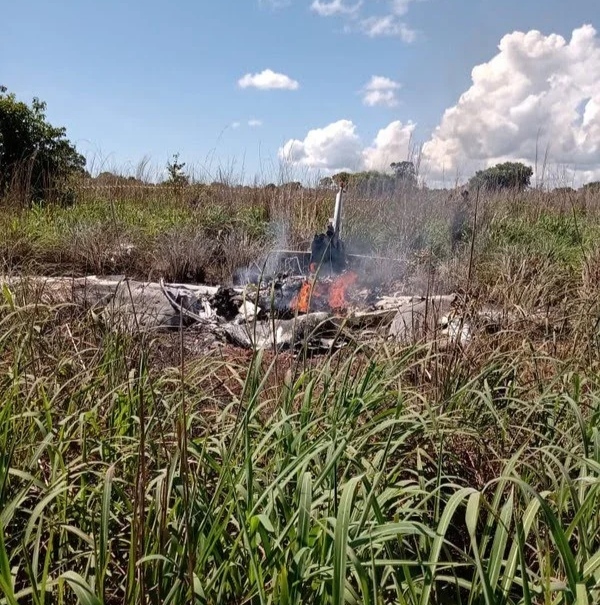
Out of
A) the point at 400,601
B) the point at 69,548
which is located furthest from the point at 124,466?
the point at 400,601

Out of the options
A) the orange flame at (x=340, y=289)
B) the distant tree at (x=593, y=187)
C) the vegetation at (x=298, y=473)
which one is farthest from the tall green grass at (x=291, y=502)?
the distant tree at (x=593, y=187)

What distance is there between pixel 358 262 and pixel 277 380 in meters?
4.52

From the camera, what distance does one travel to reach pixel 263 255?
7.39 m

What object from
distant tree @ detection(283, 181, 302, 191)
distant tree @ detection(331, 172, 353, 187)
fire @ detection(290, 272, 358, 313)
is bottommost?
fire @ detection(290, 272, 358, 313)

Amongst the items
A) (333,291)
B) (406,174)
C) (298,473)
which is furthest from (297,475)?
(406,174)

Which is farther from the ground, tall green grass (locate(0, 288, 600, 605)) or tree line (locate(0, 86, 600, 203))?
tree line (locate(0, 86, 600, 203))

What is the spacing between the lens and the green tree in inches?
399

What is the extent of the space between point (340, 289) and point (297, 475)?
13.6ft

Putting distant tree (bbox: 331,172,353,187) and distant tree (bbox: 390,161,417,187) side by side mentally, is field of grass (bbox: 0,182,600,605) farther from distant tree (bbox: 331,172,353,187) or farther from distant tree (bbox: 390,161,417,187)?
distant tree (bbox: 331,172,353,187)

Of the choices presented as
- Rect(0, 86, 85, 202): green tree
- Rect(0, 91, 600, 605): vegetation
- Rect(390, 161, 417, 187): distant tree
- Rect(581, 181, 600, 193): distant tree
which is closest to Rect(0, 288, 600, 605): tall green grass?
Rect(0, 91, 600, 605): vegetation

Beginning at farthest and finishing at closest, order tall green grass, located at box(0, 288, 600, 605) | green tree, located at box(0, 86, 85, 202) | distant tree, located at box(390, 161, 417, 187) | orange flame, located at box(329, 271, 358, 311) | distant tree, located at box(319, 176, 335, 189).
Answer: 1. distant tree, located at box(319, 176, 335, 189)
2. green tree, located at box(0, 86, 85, 202)
3. distant tree, located at box(390, 161, 417, 187)
4. orange flame, located at box(329, 271, 358, 311)
5. tall green grass, located at box(0, 288, 600, 605)

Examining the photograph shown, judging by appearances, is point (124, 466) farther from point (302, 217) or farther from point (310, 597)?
point (302, 217)

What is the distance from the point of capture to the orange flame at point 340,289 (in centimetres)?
554

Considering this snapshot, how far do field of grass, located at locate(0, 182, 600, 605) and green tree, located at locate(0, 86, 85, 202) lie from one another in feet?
24.6
